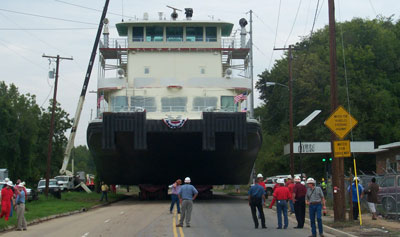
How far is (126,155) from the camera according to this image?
101ft

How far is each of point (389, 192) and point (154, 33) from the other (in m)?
18.3

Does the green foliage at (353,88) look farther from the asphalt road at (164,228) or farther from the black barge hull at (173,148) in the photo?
the asphalt road at (164,228)

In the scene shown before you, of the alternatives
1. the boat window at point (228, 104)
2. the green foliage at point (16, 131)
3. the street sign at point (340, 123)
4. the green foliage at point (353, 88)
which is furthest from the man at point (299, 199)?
the green foliage at point (16, 131)

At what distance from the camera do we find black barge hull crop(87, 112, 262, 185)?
27.8 meters

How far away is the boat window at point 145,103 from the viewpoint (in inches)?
1196

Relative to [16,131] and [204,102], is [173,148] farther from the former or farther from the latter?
[16,131]

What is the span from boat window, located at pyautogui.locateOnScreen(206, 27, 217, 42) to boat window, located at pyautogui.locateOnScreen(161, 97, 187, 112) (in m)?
5.16

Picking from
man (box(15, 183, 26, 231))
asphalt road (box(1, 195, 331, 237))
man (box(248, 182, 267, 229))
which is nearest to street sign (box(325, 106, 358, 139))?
man (box(248, 182, 267, 229))

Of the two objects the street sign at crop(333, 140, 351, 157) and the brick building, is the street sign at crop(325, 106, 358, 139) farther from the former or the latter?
the brick building

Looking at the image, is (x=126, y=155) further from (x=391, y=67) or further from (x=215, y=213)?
(x=391, y=67)

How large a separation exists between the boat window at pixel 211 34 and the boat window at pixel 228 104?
4.68 m

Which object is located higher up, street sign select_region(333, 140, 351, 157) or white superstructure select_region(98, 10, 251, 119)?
white superstructure select_region(98, 10, 251, 119)

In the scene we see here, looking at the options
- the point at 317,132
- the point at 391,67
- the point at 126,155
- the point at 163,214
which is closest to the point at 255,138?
the point at 126,155

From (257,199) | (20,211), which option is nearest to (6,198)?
(20,211)
